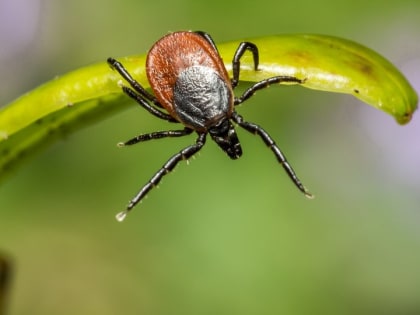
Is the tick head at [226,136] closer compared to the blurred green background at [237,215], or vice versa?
the tick head at [226,136]

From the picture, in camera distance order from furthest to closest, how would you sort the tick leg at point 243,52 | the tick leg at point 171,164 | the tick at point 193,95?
the tick leg at point 171,164
the tick at point 193,95
the tick leg at point 243,52

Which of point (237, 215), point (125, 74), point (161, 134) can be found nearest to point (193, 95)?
point (161, 134)

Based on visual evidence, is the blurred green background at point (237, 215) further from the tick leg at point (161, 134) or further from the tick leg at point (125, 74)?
the tick leg at point (125, 74)

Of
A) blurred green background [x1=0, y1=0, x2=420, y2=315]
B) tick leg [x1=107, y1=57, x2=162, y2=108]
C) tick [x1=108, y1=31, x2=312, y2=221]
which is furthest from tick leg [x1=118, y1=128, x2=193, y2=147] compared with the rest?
blurred green background [x1=0, y1=0, x2=420, y2=315]

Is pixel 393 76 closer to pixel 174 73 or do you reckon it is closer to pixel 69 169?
pixel 174 73

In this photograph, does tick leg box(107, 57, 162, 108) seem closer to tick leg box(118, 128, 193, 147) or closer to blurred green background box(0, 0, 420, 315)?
tick leg box(118, 128, 193, 147)

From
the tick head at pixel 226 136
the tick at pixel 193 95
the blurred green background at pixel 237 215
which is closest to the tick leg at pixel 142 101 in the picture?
the tick at pixel 193 95
